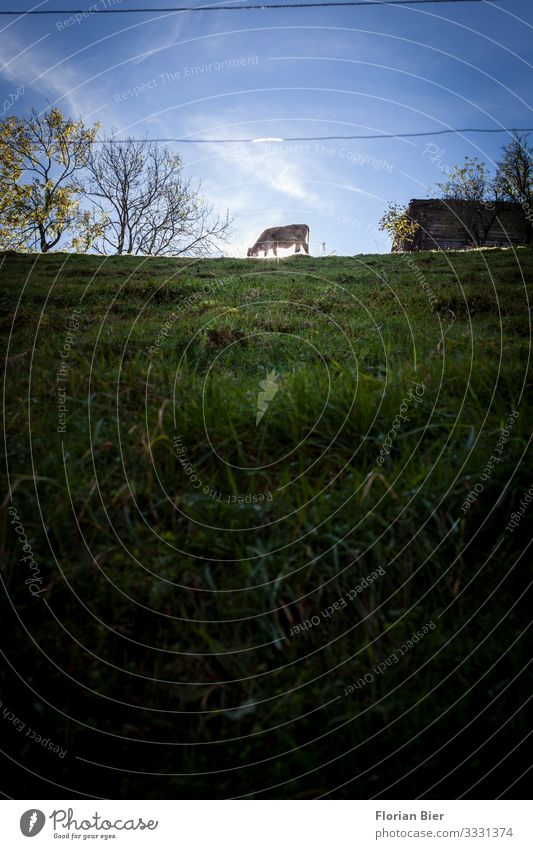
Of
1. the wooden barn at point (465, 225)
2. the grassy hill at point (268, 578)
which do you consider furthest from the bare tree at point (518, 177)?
the grassy hill at point (268, 578)

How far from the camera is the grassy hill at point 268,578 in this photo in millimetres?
1803

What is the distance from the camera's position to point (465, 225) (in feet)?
109

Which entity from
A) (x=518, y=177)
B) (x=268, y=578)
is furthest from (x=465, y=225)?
(x=268, y=578)

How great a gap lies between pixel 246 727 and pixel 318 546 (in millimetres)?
960

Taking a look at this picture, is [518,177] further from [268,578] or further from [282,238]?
[268,578]

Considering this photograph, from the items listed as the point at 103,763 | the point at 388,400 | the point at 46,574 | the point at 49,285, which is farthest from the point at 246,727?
the point at 49,285

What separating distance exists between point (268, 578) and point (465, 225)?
38535 millimetres

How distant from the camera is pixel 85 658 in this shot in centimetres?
209

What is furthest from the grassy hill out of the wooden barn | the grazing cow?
the wooden barn

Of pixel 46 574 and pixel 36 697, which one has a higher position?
pixel 46 574

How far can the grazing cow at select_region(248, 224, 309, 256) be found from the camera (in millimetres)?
28469

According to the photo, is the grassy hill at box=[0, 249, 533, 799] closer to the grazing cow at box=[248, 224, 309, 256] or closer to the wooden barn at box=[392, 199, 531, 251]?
the grazing cow at box=[248, 224, 309, 256]

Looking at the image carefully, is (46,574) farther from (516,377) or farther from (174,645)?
(516,377)

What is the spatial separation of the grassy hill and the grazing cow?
2617 cm
